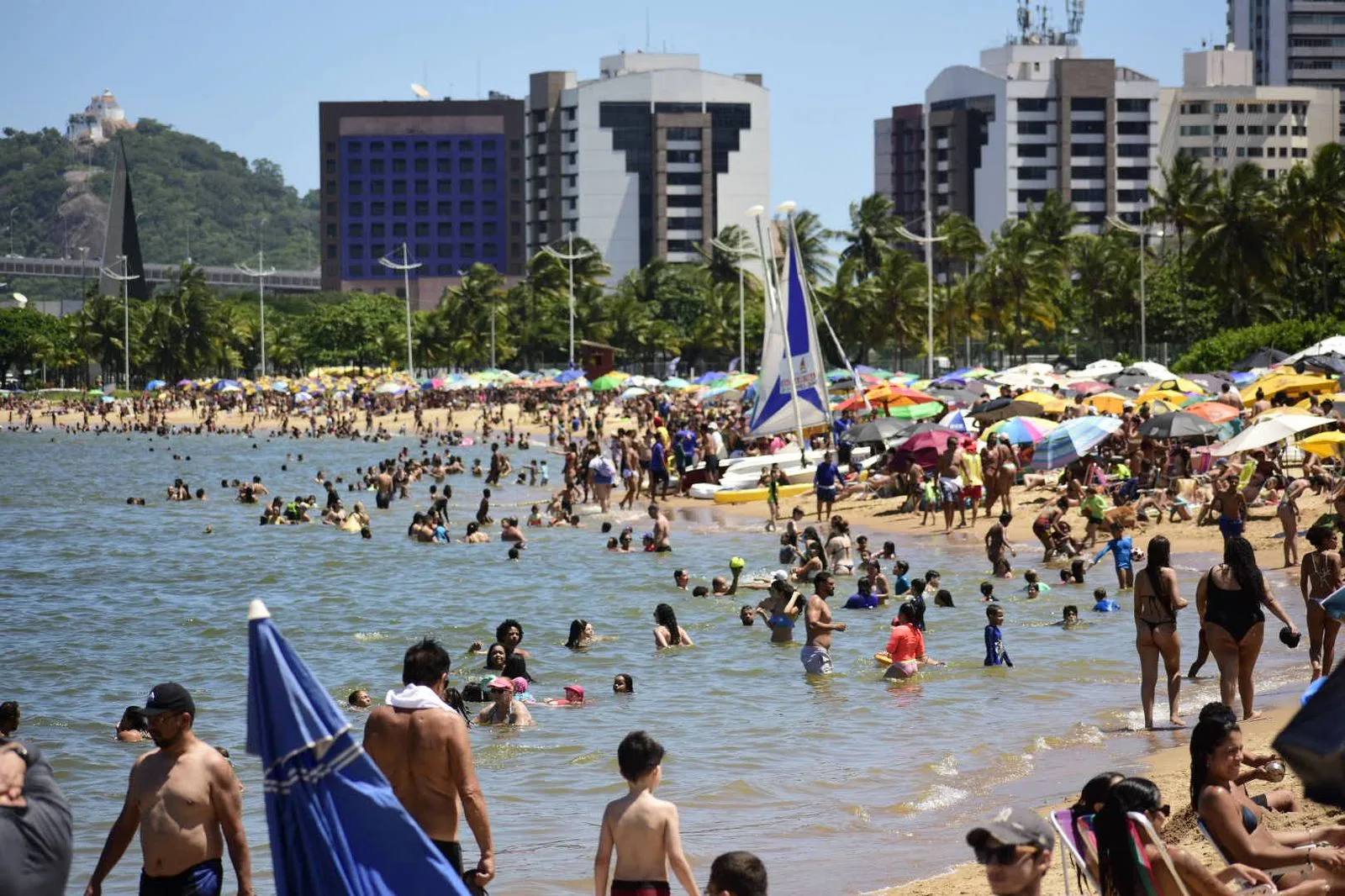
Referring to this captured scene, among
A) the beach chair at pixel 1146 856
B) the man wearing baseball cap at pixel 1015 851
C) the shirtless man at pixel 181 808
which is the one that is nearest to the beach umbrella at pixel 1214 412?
the beach chair at pixel 1146 856

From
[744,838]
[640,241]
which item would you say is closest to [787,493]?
[744,838]

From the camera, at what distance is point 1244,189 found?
2470 inches

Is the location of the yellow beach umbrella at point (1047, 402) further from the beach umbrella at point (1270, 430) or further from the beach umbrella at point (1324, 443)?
the beach umbrella at point (1324, 443)

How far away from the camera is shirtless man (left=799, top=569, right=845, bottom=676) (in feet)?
55.6

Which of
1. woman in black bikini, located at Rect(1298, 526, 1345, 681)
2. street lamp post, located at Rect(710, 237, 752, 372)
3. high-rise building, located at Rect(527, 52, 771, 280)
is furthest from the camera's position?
high-rise building, located at Rect(527, 52, 771, 280)

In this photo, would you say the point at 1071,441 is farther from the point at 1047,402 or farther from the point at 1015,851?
the point at 1015,851

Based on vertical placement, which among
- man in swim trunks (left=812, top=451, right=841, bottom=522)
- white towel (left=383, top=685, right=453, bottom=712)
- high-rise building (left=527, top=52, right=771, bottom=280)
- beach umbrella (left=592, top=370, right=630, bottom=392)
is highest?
high-rise building (left=527, top=52, right=771, bottom=280)

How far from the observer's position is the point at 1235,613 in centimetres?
1185

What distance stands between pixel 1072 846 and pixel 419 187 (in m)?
172

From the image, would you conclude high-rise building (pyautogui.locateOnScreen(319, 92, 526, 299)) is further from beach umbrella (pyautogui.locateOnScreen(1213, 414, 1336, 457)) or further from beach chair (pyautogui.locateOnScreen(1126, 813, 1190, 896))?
beach chair (pyautogui.locateOnScreen(1126, 813, 1190, 896))

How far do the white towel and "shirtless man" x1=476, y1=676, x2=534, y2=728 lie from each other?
30.4 feet

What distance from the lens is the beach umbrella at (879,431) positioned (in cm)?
3612

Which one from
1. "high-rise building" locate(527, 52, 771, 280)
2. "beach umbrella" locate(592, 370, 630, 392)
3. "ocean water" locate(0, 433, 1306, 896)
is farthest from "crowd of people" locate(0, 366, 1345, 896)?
"high-rise building" locate(527, 52, 771, 280)

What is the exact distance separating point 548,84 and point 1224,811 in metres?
149
